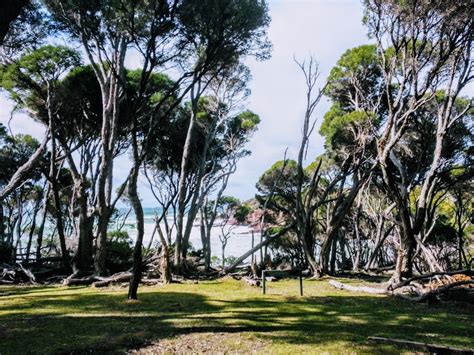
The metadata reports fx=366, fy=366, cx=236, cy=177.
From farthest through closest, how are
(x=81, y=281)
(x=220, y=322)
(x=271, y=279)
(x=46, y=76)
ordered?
(x=46, y=76) < (x=271, y=279) < (x=81, y=281) < (x=220, y=322)

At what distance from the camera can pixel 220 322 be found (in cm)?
630

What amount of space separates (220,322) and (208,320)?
11.1 inches

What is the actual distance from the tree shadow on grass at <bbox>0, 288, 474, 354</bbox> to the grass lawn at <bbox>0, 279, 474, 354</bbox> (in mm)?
14

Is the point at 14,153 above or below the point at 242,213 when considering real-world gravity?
above

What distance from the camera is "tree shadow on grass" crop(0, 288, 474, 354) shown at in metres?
5.20

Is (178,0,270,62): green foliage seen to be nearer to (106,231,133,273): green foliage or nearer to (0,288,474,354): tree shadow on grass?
(0,288,474,354): tree shadow on grass

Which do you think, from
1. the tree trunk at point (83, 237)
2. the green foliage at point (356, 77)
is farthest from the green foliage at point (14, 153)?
the green foliage at point (356, 77)

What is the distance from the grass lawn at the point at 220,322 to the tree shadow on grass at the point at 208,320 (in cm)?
1

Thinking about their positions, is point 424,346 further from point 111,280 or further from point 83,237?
point 83,237

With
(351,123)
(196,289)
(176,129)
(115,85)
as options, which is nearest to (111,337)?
(196,289)

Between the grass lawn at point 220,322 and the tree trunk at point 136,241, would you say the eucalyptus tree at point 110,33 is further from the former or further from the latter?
the grass lawn at point 220,322

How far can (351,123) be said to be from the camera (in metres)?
16.2

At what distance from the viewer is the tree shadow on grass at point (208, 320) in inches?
205

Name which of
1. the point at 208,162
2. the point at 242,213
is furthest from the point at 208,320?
the point at 242,213
